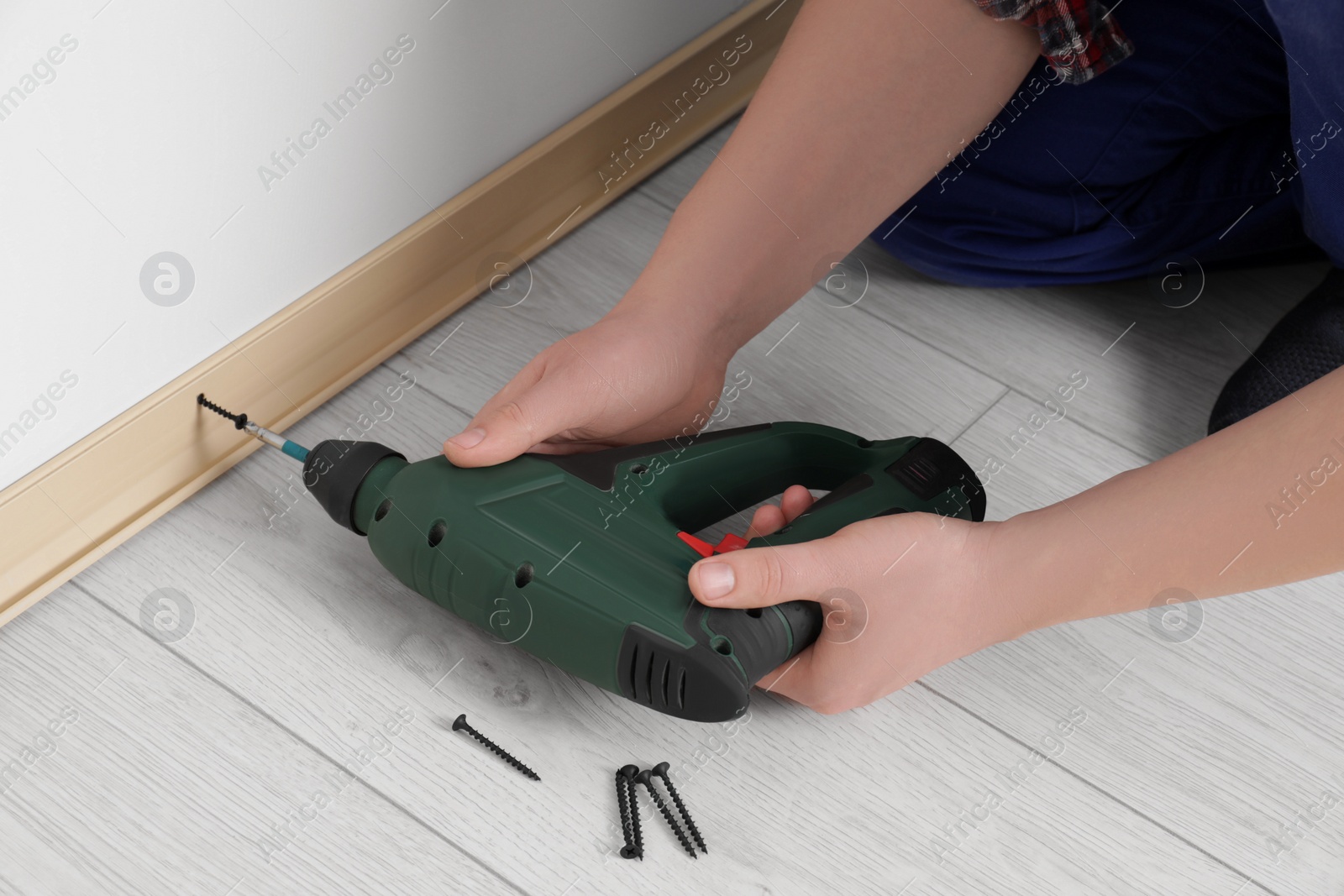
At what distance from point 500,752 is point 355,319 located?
1.33 ft

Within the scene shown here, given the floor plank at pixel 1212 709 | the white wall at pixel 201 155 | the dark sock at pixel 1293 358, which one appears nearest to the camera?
the white wall at pixel 201 155

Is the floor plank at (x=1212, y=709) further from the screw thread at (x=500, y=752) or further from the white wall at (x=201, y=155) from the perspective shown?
the white wall at (x=201, y=155)

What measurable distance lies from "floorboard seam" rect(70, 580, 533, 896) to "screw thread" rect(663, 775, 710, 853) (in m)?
0.11

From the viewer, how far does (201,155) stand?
76cm

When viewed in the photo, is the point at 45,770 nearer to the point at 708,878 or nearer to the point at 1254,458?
the point at 708,878

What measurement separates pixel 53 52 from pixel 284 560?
38cm

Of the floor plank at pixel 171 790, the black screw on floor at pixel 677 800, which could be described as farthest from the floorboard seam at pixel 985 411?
the floor plank at pixel 171 790

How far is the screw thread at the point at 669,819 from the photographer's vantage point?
28.8 inches

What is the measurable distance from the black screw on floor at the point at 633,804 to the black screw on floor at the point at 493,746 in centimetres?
6

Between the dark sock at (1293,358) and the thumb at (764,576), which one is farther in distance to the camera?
the dark sock at (1293,358)

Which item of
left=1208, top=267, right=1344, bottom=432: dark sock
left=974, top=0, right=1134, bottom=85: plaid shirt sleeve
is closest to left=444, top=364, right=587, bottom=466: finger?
left=974, top=0, right=1134, bottom=85: plaid shirt sleeve

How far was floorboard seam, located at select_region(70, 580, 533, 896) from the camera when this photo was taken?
0.71 meters

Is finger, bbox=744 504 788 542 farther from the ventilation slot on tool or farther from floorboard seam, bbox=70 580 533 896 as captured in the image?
floorboard seam, bbox=70 580 533 896

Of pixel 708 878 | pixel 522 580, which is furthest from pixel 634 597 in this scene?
pixel 708 878
